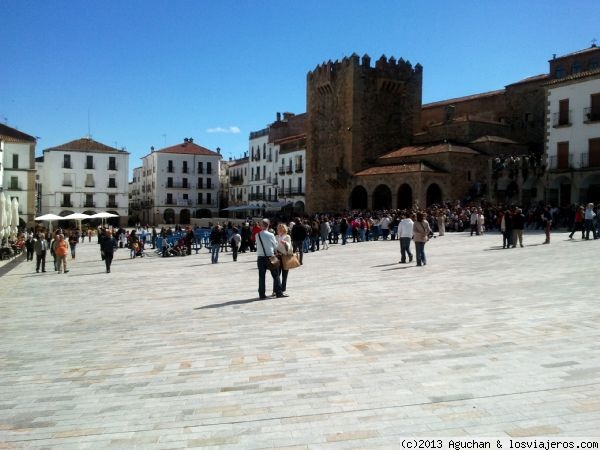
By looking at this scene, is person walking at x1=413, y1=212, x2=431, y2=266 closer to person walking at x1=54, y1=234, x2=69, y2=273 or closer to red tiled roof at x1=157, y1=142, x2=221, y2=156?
person walking at x1=54, y1=234, x2=69, y2=273

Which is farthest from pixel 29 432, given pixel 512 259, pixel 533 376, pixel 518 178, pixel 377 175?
pixel 377 175

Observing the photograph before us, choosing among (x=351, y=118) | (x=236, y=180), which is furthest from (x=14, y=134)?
(x=351, y=118)

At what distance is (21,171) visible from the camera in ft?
147

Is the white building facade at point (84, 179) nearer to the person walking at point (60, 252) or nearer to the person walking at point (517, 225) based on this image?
the person walking at point (60, 252)

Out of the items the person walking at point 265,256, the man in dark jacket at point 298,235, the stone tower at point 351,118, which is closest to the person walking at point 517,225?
the man in dark jacket at point 298,235

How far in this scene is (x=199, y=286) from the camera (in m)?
11.0

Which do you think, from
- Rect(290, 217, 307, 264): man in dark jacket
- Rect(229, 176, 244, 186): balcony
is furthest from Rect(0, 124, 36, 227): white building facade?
Rect(290, 217, 307, 264): man in dark jacket

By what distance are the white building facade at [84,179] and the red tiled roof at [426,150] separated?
97.8 feet

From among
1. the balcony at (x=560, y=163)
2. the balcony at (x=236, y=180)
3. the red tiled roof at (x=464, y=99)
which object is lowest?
the balcony at (x=560, y=163)

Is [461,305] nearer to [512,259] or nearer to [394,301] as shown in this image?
[394,301]

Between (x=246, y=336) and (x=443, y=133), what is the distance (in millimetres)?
37322

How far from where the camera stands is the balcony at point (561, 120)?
28.8 metres

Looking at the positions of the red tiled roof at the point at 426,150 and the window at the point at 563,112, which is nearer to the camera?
the window at the point at 563,112

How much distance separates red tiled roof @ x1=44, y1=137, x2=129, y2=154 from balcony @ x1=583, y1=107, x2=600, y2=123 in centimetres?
4422
